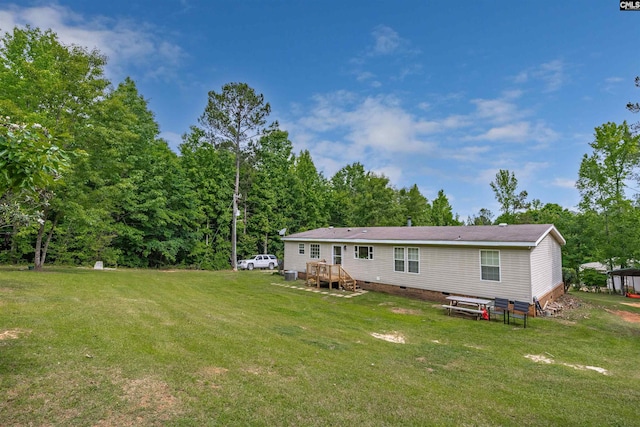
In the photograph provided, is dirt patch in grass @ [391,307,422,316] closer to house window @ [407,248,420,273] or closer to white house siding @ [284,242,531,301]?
white house siding @ [284,242,531,301]

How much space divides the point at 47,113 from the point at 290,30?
509 inches

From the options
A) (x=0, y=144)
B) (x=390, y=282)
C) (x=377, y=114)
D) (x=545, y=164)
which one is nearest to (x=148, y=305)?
(x=0, y=144)

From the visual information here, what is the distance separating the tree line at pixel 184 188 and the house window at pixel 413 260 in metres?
8.61

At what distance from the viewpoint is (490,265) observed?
11781 mm

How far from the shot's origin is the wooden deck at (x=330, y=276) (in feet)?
50.7

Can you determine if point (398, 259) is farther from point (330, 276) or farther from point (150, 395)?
point (150, 395)

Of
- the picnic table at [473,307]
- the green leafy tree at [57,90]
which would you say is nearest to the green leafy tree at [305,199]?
the green leafy tree at [57,90]

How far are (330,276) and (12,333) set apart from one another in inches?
462

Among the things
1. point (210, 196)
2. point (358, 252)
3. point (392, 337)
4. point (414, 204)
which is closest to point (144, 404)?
point (392, 337)

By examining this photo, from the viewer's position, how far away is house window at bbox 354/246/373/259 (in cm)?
1572

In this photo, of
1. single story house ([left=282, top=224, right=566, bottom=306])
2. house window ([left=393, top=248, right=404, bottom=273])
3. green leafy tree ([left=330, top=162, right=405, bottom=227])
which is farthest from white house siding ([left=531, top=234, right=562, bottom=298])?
green leafy tree ([left=330, top=162, right=405, bottom=227])

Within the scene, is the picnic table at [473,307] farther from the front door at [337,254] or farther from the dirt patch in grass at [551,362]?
the front door at [337,254]

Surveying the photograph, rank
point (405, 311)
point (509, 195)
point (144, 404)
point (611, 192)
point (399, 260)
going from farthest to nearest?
point (509, 195) → point (611, 192) → point (399, 260) → point (405, 311) → point (144, 404)

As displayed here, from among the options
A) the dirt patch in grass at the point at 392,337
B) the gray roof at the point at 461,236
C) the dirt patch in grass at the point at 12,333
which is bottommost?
the dirt patch in grass at the point at 392,337
